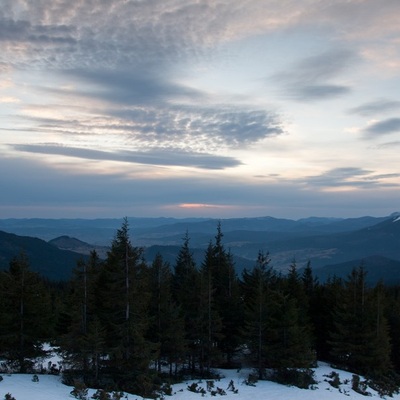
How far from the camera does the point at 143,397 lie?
23.2m

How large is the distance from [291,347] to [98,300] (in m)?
15.3

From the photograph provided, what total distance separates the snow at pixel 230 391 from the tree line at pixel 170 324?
138 centimetres

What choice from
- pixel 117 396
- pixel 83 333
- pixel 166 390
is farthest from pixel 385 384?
pixel 83 333

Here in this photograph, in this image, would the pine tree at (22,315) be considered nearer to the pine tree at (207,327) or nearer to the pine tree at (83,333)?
the pine tree at (83,333)

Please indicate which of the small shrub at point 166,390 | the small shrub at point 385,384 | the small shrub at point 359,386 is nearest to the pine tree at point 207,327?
the small shrub at point 166,390

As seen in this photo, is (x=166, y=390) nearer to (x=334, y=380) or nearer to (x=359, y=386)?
(x=334, y=380)

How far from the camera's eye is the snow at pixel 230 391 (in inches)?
813

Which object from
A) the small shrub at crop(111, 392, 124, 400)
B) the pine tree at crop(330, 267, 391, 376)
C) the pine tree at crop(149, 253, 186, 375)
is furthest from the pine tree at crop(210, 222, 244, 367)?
the small shrub at crop(111, 392, 124, 400)

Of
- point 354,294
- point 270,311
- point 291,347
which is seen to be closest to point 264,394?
point 291,347

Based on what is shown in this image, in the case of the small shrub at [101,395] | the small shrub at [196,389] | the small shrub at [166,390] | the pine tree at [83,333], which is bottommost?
the small shrub at [196,389]

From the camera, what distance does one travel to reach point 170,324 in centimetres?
2958

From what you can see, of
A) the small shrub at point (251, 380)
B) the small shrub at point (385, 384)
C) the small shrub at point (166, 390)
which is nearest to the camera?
the small shrub at point (166, 390)

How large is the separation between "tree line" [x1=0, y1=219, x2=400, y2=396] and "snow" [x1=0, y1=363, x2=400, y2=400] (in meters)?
1.38

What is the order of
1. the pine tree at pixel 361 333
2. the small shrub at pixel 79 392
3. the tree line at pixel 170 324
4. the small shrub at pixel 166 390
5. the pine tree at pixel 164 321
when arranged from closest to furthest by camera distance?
1. the small shrub at pixel 79 392
2. the small shrub at pixel 166 390
3. the tree line at pixel 170 324
4. the pine tree at pixel 164 321
5. the pine tree at pixel 361 333
